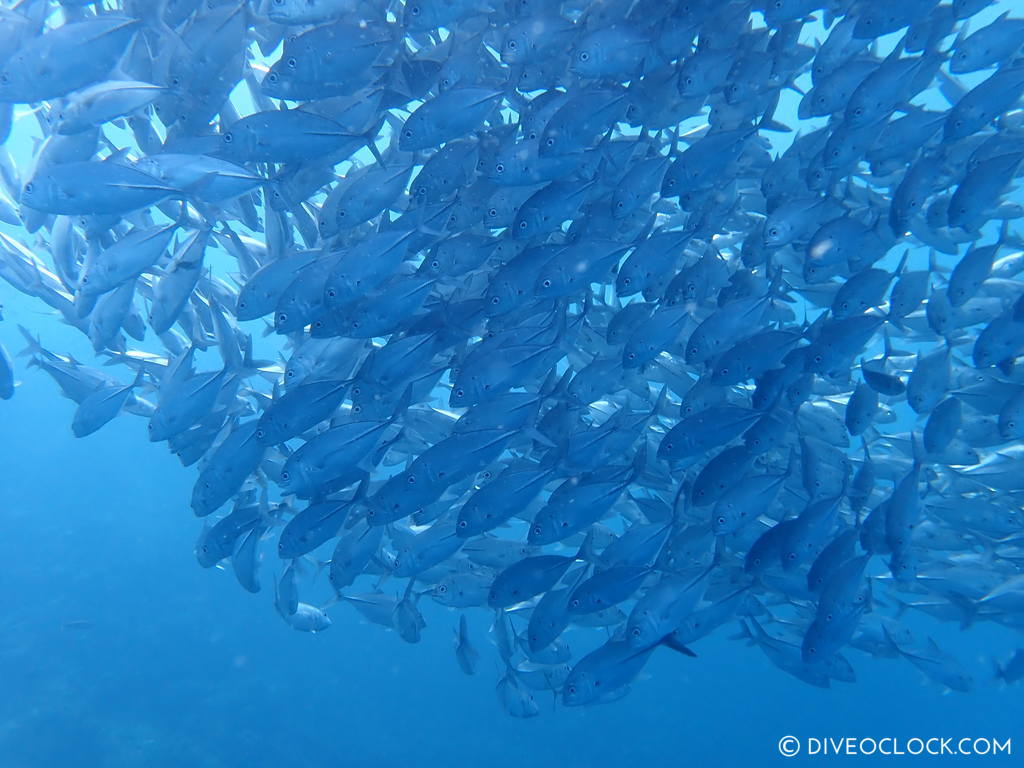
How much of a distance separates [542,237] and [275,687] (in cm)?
1554

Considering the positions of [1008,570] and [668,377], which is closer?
[668,377]

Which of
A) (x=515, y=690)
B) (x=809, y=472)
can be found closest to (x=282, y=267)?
(x=809, y=472)

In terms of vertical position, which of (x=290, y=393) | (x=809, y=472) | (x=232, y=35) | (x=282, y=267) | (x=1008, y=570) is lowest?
(x=1008, y=570)

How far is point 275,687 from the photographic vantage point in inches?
621

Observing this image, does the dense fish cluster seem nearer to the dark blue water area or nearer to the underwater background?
the underwater background

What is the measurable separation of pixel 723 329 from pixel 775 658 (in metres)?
3.34

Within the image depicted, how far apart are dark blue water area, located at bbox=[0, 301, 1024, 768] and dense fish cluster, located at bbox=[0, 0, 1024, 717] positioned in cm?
1095

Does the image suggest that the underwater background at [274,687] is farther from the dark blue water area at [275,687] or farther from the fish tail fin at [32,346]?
the fish tail fin at [32,346]

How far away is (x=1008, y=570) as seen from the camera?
7.30m

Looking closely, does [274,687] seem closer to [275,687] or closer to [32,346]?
[275,687]

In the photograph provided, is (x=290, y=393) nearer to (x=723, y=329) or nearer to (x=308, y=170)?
(x=308, y=170)

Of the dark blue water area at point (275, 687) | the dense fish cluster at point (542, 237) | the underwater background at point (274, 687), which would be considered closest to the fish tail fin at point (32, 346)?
the dense fish cluster at point (542, 237)

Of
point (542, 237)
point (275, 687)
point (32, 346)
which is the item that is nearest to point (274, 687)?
point (275, 687)

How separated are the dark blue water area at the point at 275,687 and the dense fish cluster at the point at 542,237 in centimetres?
1095
